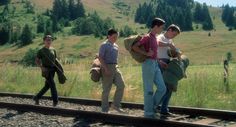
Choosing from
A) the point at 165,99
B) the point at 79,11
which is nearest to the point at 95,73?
the point at 165,99

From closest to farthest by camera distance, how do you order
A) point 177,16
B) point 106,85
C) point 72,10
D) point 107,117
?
point 107,117 < point 106,85 < point 177,16 < point 72,10

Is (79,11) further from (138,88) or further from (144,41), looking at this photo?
(144,41)

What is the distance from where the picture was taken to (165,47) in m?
10.8

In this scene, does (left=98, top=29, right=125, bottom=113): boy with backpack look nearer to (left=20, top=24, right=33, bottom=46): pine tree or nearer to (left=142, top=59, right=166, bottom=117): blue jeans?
(left=142, top=59, right=166, bottom=117): blue jeans

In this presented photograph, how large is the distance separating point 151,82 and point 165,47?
868 mm

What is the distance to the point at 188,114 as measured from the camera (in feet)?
37.3

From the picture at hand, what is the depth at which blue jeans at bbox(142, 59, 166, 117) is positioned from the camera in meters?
10.3

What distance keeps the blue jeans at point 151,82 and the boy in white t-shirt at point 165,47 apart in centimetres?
46

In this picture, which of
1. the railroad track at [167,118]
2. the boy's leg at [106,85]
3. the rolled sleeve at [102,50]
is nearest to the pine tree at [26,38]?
the railroad track at [167,118]

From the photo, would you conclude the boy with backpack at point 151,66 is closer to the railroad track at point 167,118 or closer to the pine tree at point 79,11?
the railroad track at point 167,118

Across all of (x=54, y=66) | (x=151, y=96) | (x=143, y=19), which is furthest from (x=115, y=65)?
(x=143, y=19)

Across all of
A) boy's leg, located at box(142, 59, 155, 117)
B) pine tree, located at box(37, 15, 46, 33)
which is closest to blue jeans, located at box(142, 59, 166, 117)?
boy's leg, located at box(142, 59, 155, 117)

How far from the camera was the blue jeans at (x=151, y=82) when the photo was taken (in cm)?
1032

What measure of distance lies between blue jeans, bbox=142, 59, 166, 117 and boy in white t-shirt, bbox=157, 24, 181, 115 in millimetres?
456
